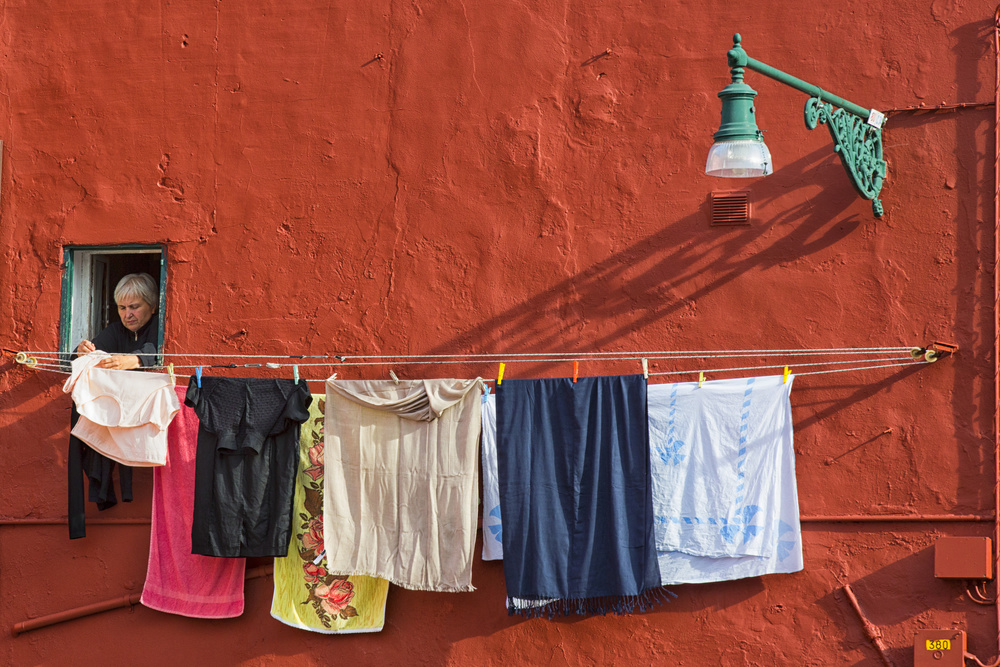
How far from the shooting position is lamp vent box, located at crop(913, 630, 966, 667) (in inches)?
199

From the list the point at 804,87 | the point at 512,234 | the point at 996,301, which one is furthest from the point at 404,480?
the point at 996,301

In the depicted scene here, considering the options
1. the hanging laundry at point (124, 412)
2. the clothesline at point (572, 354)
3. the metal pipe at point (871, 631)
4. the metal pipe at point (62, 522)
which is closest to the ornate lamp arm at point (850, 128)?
the clothesline at point (572, 354)

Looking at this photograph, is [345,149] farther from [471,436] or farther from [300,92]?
[471,436]

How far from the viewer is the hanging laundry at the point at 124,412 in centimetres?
551

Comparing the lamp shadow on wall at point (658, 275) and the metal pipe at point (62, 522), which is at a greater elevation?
the lamp shadow on wall at point (658, 275)

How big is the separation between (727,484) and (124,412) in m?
3.21

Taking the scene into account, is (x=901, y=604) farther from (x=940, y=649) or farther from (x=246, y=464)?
(x=246, y=464)

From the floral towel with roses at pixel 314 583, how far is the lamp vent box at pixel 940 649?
9.00 feet

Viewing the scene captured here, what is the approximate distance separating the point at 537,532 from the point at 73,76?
154 inches

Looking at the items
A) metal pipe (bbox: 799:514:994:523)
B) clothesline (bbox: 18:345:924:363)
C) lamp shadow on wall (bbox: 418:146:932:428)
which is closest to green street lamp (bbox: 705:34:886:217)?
lamp shadow on wall (bbox: 418:146:932:428)

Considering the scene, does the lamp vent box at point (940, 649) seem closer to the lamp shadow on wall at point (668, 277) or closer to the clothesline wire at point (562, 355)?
the lamp shadow on wall at point (668, 277)

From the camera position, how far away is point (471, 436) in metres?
5.32

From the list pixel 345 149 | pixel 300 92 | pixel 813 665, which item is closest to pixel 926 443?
pixel 813 665

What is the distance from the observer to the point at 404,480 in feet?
17.6
